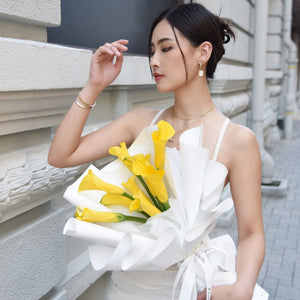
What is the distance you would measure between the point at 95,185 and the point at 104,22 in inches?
60.4

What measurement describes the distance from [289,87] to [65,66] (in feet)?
35.0

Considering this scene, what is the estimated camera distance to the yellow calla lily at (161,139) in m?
1.25

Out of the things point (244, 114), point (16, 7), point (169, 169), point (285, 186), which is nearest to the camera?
point (169, 169)

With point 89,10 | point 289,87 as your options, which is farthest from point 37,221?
point 289,87

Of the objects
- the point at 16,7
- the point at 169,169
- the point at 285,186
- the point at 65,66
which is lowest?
the point at 285,186

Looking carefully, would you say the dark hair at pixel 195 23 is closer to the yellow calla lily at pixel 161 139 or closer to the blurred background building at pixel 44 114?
the yellow calla lily at pixel 161 139

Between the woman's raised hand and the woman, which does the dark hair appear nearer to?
the woman

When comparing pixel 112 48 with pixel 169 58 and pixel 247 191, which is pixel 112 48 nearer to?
pixel 169 58

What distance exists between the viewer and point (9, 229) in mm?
1674

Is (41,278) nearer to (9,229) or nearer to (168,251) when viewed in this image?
(9,229)

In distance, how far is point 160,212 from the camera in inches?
51.6

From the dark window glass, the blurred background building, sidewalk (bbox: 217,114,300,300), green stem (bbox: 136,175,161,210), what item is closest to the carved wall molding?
the blurred background building

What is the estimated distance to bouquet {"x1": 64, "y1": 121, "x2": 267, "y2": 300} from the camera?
1188mm

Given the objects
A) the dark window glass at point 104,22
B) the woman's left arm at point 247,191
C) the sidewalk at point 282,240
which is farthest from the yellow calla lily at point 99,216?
the sidewalk at point 282,240
